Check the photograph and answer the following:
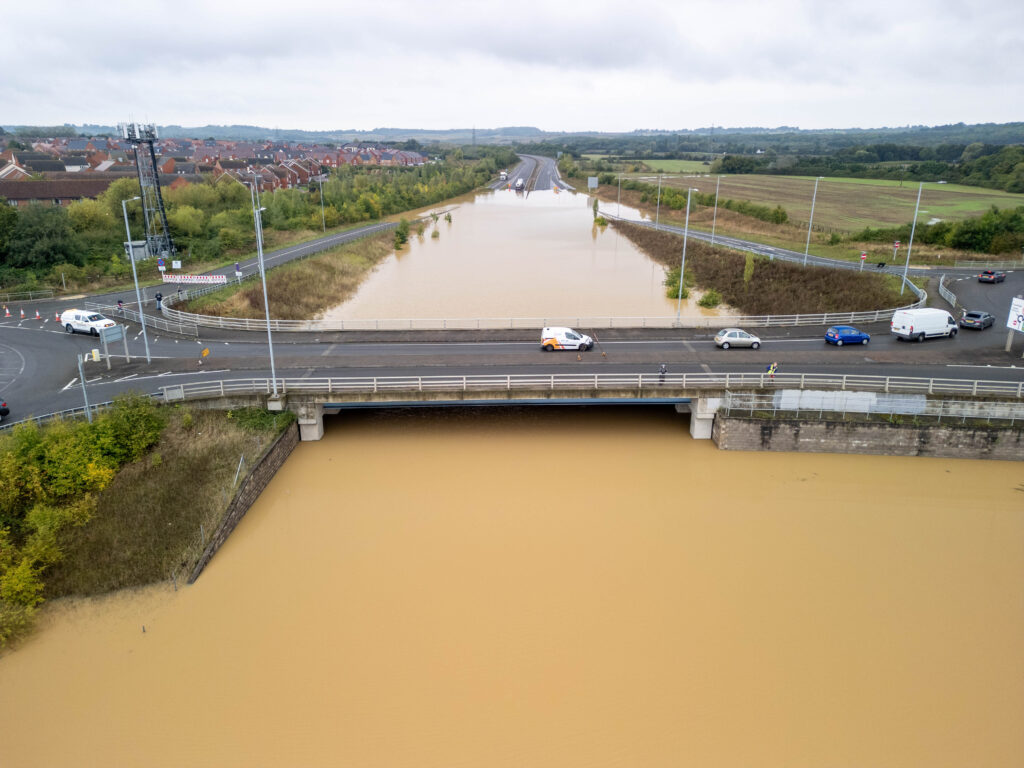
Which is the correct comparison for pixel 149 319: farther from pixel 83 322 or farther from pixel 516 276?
pixel 516 276

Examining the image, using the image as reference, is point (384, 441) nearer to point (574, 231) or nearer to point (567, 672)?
point (567, 672)

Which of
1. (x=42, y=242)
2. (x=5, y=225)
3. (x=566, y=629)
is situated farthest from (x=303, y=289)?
→ (x=566, y=629)

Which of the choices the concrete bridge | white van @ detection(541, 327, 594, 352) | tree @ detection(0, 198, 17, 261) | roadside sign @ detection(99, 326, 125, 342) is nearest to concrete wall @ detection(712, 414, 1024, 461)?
the concrete bridge

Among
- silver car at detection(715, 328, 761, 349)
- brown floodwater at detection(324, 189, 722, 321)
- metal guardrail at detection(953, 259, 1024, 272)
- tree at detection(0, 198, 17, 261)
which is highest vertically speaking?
tree at detection(0, 198, 17, 261)

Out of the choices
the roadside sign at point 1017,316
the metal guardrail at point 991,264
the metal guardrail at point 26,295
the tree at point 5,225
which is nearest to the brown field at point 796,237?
the metal guardrail at point 991,264

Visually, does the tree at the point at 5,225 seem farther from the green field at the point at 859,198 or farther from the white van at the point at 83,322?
the green field at the point at 859,198

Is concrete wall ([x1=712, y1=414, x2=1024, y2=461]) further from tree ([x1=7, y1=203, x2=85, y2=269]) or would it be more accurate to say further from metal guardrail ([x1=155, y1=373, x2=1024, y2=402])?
tree ([x1=7, y1=203, x2=85, y2=269])
